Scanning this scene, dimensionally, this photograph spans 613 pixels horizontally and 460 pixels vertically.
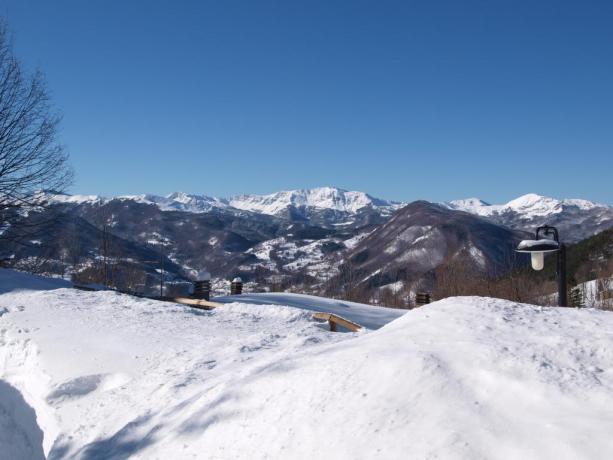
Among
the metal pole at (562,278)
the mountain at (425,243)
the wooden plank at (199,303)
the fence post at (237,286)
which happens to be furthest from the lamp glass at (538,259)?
the mountain at (425,243)

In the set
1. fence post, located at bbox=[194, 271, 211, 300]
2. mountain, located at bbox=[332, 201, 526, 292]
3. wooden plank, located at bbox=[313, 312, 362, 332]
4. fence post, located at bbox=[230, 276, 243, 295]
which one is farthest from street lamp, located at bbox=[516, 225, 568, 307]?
mountain, located at bbox=[332, 201, 526, 292]

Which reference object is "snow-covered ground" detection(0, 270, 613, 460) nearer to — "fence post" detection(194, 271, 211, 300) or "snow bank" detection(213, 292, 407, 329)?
"snow bank" detection(213, 292, 407, 329)

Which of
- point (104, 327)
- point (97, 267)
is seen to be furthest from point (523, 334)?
point (97, 267)

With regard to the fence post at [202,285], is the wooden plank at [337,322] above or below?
below

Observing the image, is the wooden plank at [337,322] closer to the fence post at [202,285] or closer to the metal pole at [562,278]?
the metal pole at [562,278]

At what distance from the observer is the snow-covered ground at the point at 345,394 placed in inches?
139

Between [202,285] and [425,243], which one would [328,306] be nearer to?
[202,285]

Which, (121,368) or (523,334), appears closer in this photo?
(523,334)

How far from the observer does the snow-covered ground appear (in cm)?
353

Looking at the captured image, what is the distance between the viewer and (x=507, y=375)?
158 inches

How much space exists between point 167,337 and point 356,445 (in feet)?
18.4

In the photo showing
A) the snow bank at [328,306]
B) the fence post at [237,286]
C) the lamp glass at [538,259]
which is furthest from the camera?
the fence post at [237,286]

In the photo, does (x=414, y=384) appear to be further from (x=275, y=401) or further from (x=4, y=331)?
(x=4, y=331)

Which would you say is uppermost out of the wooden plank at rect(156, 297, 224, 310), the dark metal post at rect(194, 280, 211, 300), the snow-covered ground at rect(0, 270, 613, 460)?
the dark metal post at rect(194, 280, 211, 300)
